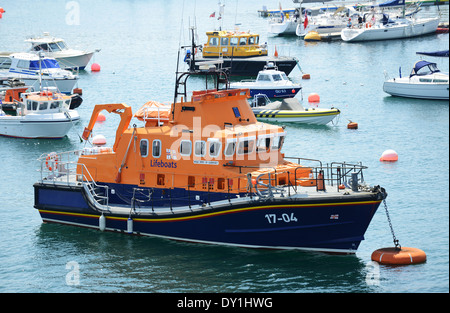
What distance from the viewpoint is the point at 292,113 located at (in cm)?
4422

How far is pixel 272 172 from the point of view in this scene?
23.1 meters

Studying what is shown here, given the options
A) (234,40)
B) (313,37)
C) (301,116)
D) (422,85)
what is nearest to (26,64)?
(234,40)

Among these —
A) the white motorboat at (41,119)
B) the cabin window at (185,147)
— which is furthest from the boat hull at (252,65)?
the cabin window at (185,147)

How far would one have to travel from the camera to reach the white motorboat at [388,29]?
79.8 metres

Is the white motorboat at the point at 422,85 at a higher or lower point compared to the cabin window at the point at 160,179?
higher

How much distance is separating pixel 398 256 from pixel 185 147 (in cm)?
717

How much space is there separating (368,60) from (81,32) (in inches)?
1580

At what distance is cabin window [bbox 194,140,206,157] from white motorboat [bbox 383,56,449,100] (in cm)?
2935

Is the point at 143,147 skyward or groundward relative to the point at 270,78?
groundward

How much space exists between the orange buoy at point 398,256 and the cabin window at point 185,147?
6355 millimetres

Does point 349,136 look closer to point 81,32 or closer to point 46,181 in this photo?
point 46,181

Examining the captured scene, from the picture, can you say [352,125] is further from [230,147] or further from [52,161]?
[52,161]

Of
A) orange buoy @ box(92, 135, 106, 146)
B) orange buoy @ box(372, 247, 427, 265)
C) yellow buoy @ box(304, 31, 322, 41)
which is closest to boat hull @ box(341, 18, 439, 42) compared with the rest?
yellow buoy @ box(304, 31, 322, 41)

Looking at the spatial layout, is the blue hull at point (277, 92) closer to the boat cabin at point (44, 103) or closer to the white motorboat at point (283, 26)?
the boat cabin at point (44, 103)
